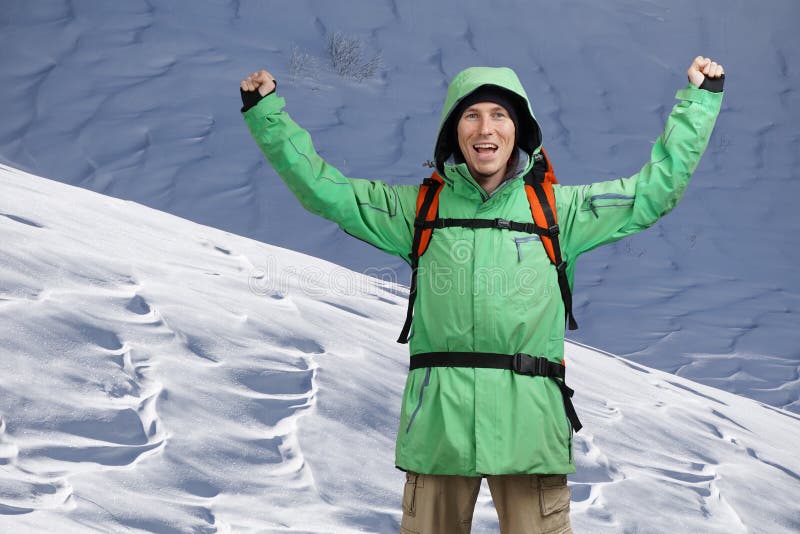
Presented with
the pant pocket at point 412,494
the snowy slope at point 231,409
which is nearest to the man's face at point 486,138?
the pant pocket at point 412,494

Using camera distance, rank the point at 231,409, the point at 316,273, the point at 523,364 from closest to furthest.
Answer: the point at 523,364 < the point at 231,409 < the point at 316,273

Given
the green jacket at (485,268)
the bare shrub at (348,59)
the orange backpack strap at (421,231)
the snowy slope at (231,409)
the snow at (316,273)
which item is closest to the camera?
the green jacket at (485,268)

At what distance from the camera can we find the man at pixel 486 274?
175cm

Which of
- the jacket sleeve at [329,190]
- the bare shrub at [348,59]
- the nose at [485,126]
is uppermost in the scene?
the bare shrub at [348,59]

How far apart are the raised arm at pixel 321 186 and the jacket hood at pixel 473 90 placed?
118mm

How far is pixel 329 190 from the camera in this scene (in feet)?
6.15

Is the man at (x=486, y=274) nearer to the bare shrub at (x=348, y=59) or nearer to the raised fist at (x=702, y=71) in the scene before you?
the raised fist at (x=702, y=71)

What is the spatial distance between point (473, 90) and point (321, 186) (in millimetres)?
336

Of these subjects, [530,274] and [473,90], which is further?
[473,90]

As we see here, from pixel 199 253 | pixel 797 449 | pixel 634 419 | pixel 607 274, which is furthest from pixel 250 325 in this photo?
pixel 607 274

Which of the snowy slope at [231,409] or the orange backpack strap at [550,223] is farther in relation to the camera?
the snowy slope at [231,409]

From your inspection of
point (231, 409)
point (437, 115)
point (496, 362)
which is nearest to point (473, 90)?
point (496, 362)

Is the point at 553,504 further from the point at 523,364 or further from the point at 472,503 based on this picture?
the point at 523,364

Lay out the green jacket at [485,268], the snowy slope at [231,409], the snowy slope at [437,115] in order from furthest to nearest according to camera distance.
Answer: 1. the snowy slope at [437,115]
2. the snowy slope at [231,409]
3. the green jacket at [485,268]
